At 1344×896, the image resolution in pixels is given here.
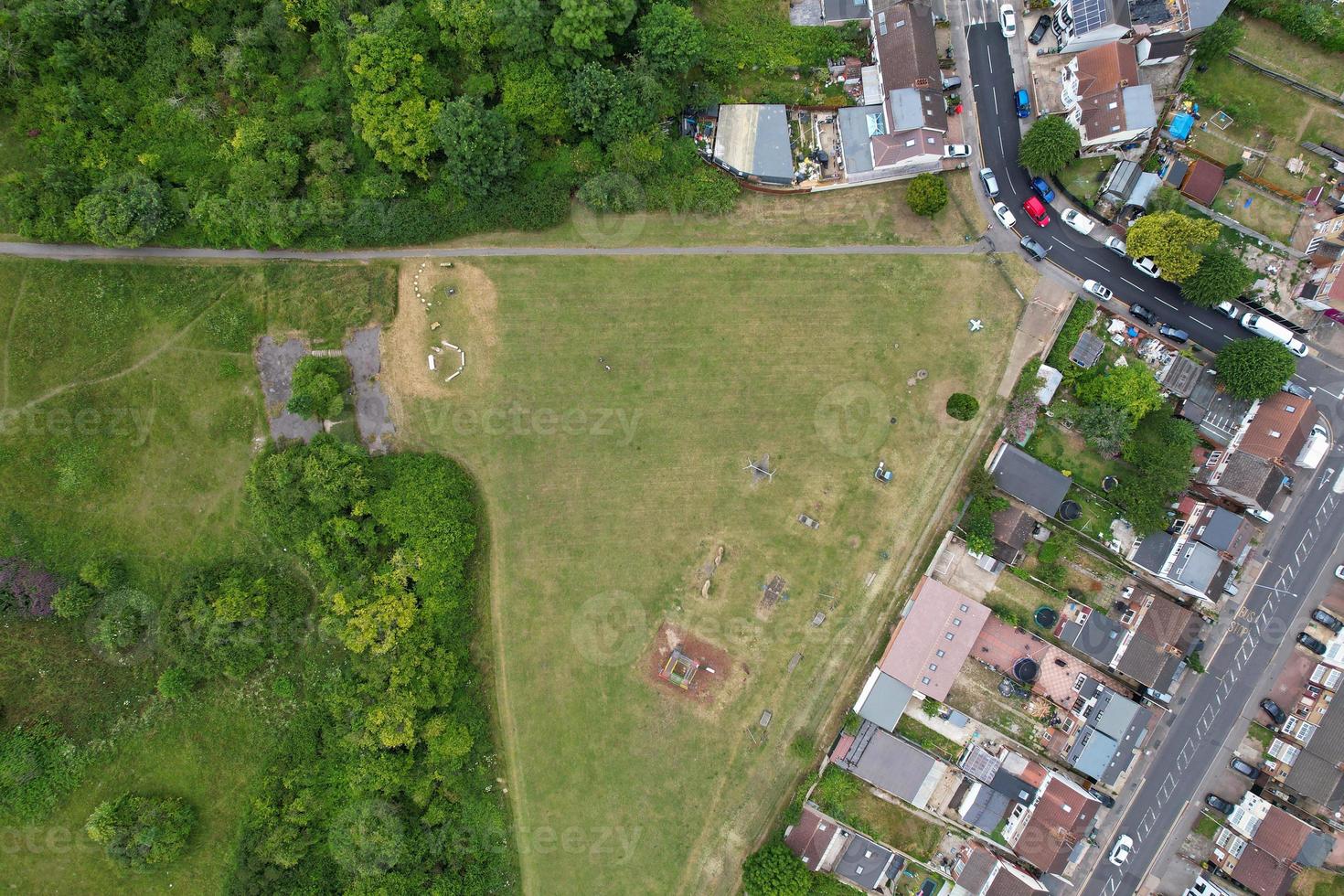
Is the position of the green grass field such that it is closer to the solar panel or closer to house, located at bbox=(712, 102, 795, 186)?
house, located at bbox=(712, 102, 795, 186)

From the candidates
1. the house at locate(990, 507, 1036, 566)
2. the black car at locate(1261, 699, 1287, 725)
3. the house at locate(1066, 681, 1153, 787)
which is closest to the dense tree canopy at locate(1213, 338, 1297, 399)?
the house at locate(990, 507, 1036, 566)

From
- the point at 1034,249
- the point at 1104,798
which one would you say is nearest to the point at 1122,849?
the point at 1104,798

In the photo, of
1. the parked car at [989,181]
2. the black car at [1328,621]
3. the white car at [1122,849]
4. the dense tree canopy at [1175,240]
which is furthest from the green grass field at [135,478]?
the black car at [1328,621]

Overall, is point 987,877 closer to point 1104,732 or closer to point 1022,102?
point 1104,732

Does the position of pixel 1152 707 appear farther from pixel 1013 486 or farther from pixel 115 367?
pixel 115 367

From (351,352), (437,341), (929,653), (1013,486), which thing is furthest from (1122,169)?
(351,352)
